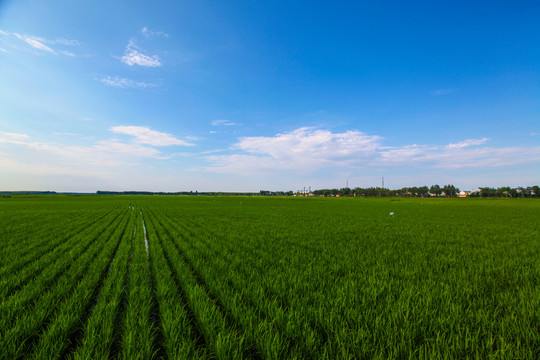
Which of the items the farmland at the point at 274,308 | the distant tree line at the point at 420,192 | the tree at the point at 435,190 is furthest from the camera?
the tree at the point at 435,190

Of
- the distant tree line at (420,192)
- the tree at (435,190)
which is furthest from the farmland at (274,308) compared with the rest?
the tree at (435,190)

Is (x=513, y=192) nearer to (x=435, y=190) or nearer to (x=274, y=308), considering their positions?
(x=435, y=190)

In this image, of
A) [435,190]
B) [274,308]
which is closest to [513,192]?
[435,190]

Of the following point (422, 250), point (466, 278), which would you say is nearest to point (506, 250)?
point (422, 250)

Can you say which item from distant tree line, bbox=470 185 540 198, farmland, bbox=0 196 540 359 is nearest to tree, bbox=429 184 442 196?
distant tree line, bbox=470 185 540 198

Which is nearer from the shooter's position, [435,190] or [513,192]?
[513,192]

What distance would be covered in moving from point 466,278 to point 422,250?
11.4 ft

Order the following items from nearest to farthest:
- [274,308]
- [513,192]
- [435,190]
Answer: [274,308] → [513,192] → [435,190]

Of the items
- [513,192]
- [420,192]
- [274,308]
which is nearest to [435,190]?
[420,192]

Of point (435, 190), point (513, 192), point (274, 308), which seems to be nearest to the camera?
point (274, 308)

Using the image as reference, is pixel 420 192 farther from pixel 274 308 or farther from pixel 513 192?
pixel 274 308

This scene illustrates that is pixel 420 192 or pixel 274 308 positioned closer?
pixel 274 308

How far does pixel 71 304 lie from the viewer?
3.95 m

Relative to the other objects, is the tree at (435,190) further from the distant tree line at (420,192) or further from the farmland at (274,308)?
the farmland at (274,308)
